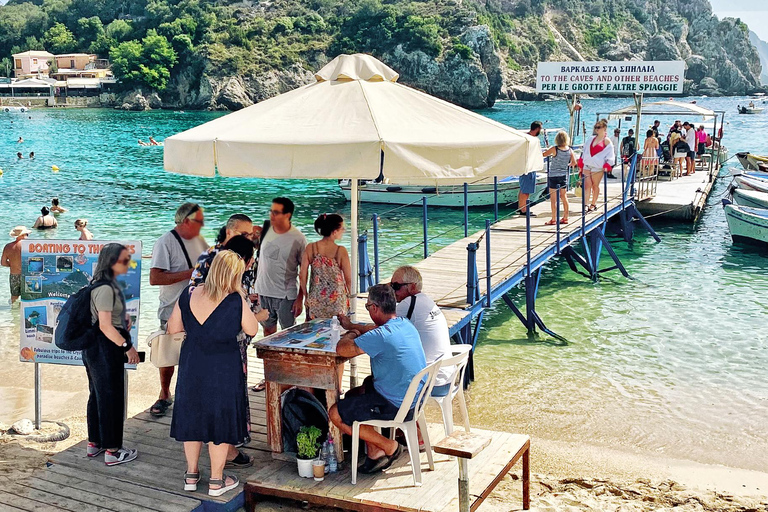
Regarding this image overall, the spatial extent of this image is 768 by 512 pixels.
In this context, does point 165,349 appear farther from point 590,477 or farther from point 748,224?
point 748,224

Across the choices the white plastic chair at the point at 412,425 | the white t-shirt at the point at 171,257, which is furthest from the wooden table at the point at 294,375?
the white t-shirt at the point at 171,257

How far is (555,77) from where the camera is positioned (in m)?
25.3

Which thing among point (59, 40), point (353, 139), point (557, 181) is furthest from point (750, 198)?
point (59, 40)

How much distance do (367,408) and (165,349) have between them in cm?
183

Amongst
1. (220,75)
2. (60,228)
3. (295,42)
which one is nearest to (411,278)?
(60,228)

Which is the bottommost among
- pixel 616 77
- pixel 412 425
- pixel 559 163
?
pixel 412 425

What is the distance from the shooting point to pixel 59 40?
16425 centimetres

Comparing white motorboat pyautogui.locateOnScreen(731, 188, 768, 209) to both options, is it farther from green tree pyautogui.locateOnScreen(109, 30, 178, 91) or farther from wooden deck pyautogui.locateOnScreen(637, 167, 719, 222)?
green tree pyautogui.locateOnScreen(109, 30, 178, 91)

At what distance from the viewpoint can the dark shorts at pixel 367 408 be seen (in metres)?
4.96

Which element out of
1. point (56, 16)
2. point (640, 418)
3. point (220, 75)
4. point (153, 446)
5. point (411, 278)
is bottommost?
point (640, 418)

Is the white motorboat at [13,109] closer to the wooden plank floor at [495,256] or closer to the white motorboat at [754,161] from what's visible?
the white motorboat at [754,161]

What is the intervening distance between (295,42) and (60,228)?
125678 mm

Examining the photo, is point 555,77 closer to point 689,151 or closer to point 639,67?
point 639,67

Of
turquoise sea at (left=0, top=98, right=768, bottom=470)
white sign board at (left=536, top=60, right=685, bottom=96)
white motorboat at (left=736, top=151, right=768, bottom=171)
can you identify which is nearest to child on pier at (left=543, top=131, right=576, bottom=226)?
turquoise sea at (left=0, top=98, right=768, bottom=470)
